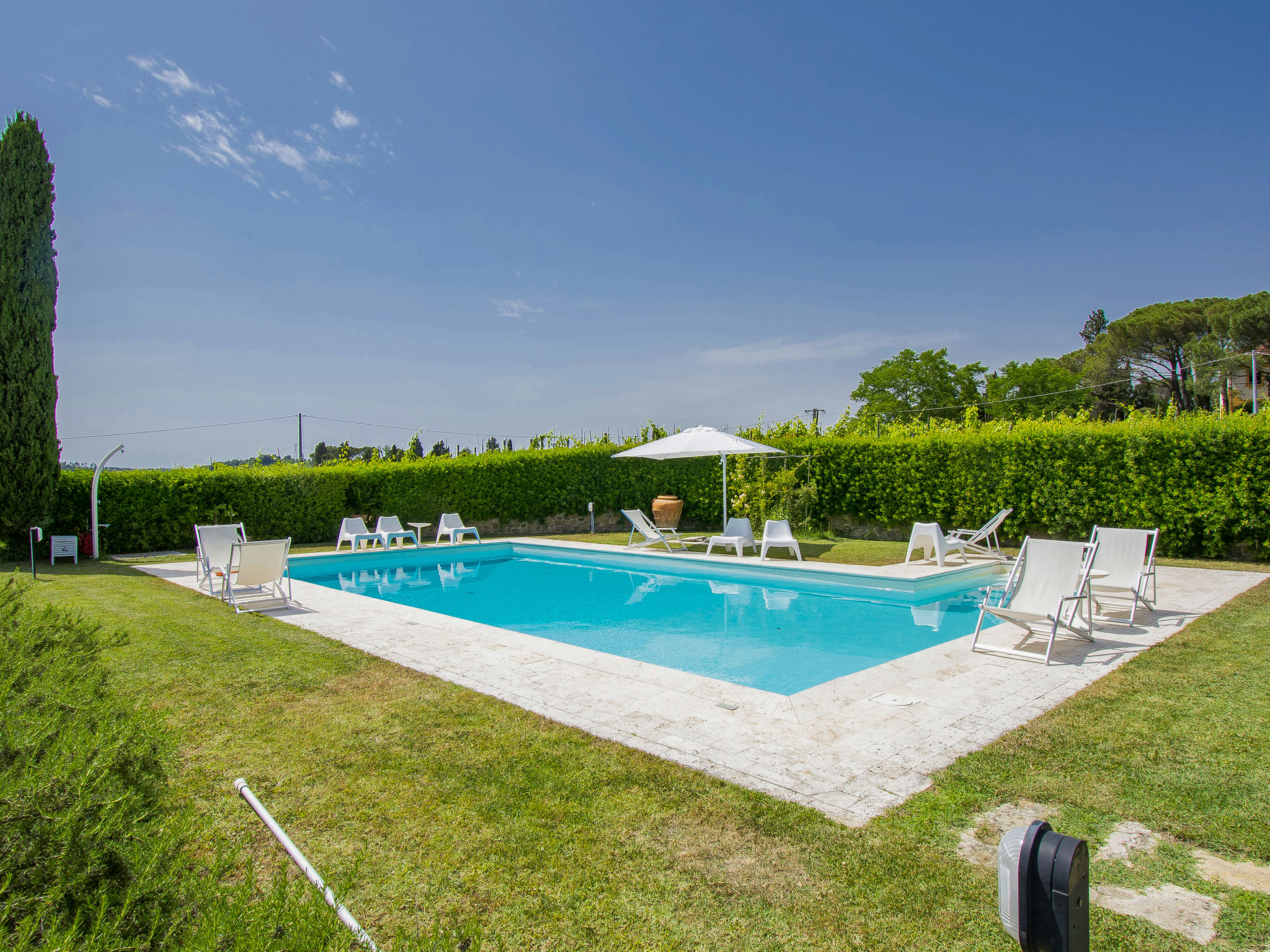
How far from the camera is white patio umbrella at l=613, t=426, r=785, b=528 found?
42.1ft

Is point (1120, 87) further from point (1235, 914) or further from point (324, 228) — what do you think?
point (324, 228)

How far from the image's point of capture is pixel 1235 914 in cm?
224

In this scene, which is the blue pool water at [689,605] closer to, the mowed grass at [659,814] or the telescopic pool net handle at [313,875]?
the mowed grass at [659,814]

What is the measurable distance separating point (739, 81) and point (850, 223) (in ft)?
20.8

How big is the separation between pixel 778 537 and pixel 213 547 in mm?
9003

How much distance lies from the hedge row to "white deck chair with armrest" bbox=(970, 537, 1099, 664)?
22.3ft

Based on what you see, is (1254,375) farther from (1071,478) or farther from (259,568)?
(259,568)

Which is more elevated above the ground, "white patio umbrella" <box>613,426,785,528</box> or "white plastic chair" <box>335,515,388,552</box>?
"white patio umbrella" <box>613,426,785,528</box>

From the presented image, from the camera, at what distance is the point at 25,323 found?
12.9 m

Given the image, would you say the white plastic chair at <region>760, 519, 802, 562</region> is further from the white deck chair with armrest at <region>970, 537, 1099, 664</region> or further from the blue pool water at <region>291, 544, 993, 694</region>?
the white deck chair with armrest at <region>970, 537, 1099, 664</region>

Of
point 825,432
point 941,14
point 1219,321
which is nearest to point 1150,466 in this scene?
point 825,432

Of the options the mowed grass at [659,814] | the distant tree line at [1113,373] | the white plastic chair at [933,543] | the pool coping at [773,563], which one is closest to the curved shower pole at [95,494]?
the pool coping at [773,563]

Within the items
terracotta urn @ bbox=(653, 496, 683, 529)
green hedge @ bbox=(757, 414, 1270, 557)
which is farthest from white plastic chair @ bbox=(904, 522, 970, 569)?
terracotta urn @ bbox=(653, 496, 683, 529)

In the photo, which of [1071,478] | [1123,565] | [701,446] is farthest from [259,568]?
[1071,478]
